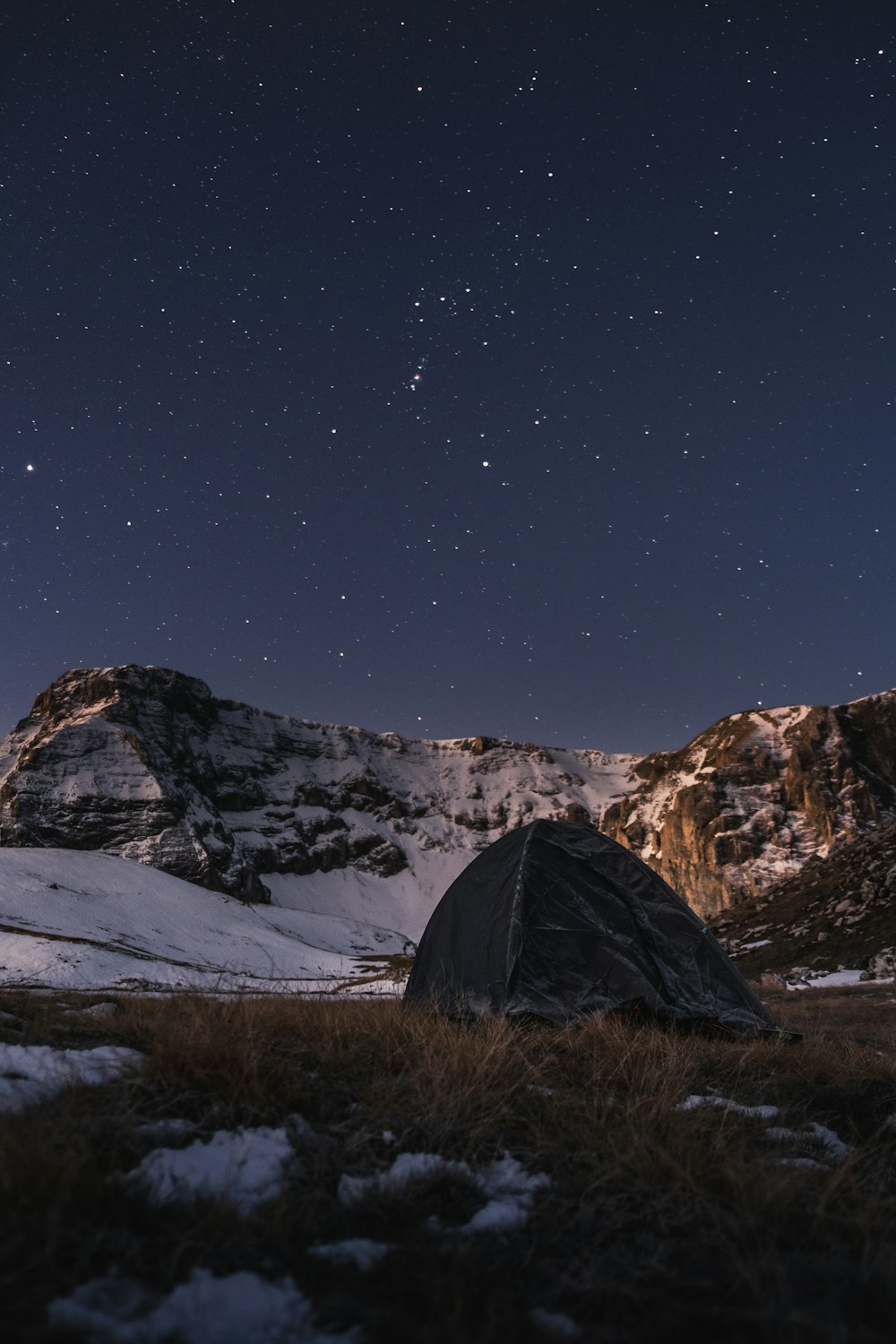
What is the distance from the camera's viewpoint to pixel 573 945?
23.2 ft

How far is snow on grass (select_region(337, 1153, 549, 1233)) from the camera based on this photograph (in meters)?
2.35

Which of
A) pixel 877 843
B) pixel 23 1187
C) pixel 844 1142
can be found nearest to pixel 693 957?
pixel 844 1142

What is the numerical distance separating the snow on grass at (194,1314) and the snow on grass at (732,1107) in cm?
265

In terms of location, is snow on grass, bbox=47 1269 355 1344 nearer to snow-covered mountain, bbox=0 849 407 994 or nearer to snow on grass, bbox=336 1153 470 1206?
snow on grass, bbox=336 1153 470 1206

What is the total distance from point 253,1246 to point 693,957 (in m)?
6.93

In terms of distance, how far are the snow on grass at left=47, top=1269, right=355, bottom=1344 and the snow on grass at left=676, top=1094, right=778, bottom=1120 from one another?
8.69 ft

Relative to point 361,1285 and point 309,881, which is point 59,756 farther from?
point 361,1285

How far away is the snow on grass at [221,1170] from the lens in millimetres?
2166

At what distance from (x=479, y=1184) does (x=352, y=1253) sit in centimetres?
75

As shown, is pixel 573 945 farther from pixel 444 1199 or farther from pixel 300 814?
pixel 300 814

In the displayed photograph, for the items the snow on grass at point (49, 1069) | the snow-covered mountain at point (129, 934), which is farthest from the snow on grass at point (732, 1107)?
the snow-covered mountain at point (129, 934)

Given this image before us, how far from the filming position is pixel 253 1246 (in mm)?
1947

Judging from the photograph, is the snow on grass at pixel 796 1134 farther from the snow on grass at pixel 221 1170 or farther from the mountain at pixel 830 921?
the mountain at pixel 830 921

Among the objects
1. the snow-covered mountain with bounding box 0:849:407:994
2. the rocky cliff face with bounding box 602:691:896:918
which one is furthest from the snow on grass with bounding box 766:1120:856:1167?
the rocky cliff face with bounding box 602:691:896:918
